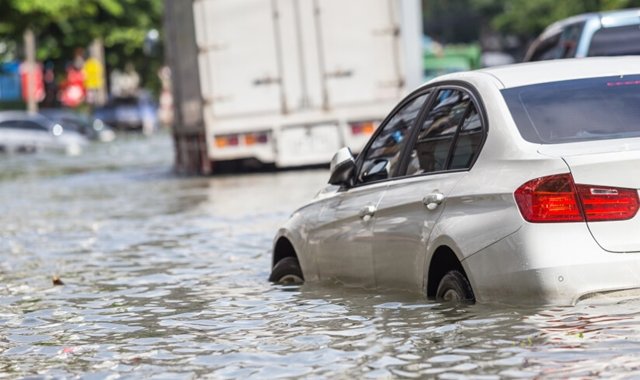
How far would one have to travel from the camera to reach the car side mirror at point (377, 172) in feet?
29.4

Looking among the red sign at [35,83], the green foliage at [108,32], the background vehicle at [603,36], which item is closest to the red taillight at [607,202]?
the background vehicle at [603,36]

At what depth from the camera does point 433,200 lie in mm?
7973

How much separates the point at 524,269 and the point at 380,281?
1.61 metres

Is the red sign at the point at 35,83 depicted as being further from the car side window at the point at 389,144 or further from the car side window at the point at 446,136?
the car side window at the point at 446,136

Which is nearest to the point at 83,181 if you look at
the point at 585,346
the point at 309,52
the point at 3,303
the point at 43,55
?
the point at 309,52

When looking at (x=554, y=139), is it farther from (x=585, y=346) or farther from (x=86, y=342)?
(x=86, y=342)

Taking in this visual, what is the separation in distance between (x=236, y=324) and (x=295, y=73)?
15473 millimetres

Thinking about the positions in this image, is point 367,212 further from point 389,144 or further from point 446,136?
point 446,136

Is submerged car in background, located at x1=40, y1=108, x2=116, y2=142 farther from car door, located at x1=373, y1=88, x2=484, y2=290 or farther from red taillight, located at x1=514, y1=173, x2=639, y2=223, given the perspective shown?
red taillight, located at x1=514, y1=173, x2=639, y2=223

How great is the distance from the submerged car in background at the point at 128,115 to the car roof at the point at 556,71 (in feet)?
217

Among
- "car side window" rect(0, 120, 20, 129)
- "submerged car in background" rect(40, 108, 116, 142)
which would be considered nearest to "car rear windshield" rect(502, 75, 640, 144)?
"car side window" rect(0, 120, 20, 129)

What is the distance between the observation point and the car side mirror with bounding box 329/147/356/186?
9109mm

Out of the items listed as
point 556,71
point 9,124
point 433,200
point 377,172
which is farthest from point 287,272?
point 9,124

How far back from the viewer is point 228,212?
18.5 metres
